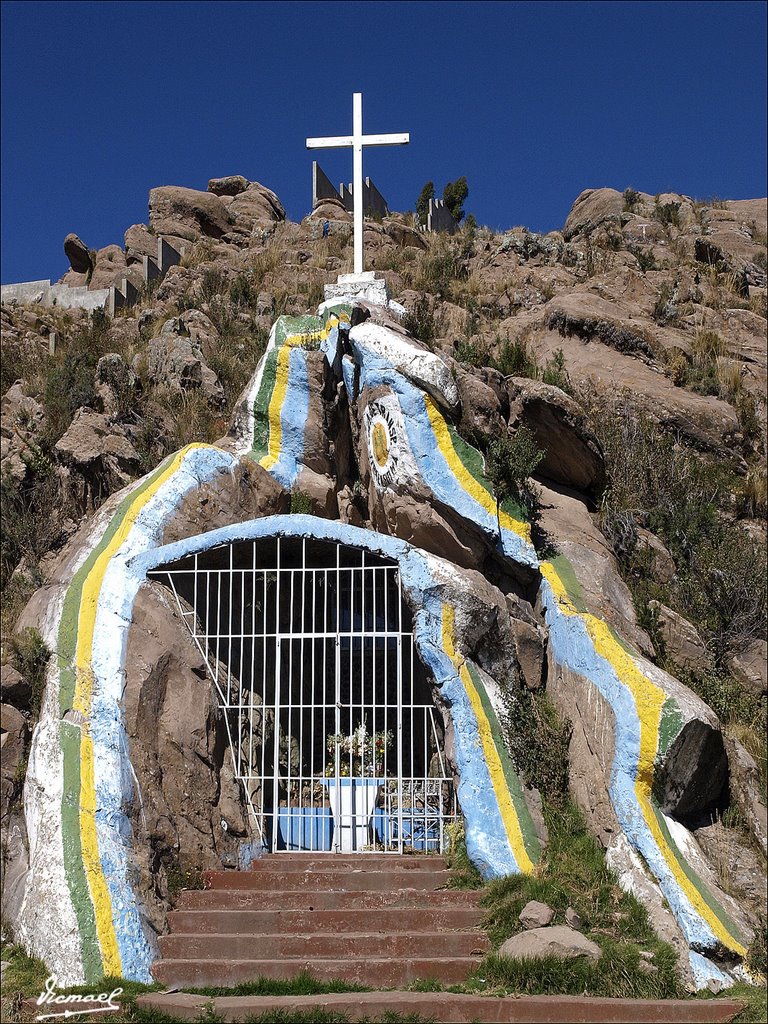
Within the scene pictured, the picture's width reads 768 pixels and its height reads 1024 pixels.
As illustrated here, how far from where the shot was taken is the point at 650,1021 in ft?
24.5

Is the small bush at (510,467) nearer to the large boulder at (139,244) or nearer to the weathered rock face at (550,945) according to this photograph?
the weathered rock face at (550,945)

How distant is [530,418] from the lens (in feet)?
40.6

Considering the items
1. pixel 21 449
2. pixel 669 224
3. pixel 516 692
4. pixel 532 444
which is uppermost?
pixel 669 224

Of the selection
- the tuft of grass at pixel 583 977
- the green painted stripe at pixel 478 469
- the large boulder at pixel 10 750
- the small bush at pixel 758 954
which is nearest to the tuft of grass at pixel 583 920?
the tuft of grass at pixel 583 977

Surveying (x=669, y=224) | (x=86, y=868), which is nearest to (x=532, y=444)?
(x=86, y=868)

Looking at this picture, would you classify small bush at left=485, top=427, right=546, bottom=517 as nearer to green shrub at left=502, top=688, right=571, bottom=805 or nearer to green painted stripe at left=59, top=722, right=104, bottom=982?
green shrub at left=502, top=688, right=571, bottom=805

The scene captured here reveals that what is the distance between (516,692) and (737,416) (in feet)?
27.5

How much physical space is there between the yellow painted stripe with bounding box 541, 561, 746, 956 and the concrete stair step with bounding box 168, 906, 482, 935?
1714 mm

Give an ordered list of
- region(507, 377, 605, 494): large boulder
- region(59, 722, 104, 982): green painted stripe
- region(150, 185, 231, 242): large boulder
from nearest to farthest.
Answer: region(59, 722, 104, 982): green painted stripe, region(507, 377, 605, 494): large boulder, region(150, 185, 231, 242): large boulder

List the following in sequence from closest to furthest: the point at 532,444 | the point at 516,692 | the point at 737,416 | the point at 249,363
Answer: the point at 516,692 → the point at 532,444 → the point at 737,416 → the point at 249,363

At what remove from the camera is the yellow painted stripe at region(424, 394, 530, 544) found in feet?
37.0

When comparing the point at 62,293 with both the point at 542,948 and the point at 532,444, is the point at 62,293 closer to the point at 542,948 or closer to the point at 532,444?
the point at 532,444

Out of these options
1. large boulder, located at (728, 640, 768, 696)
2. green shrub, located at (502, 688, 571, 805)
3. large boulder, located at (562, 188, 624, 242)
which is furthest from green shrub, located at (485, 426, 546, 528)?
large boulder, located at (562, 188, 624, 242)

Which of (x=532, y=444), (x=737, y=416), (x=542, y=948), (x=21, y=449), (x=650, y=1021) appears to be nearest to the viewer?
(x=650, y=1021)
